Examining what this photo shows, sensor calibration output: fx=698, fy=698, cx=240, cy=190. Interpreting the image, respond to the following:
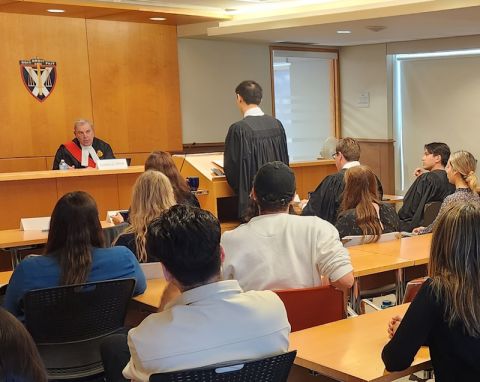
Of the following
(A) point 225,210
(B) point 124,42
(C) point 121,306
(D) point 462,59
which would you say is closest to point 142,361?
(C) point 121,306

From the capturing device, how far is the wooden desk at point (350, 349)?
2184mm

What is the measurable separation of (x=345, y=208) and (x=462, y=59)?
Result: 560cm

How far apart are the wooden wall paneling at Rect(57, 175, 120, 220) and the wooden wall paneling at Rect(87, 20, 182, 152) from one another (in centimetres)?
221

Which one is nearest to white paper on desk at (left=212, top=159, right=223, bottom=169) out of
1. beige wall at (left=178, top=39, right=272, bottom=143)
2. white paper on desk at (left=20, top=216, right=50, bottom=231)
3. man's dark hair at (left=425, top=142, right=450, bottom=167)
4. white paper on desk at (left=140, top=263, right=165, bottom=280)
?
white paper on desk at (left=20, top=216, right=50, bottom=231)

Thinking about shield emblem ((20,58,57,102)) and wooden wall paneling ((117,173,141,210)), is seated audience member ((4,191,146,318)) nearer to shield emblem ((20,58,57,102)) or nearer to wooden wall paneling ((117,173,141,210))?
wooden wall paneling ((117,173,141,210))

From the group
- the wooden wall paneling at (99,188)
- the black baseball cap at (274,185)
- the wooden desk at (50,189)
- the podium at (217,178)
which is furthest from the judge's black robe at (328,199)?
the black baseball cap at (274,185)

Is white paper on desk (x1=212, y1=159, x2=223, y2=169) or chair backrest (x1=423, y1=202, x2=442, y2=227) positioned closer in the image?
chair backrest (x1=423, y1=202, x2=442, y2=227)

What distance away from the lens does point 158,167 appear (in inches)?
191

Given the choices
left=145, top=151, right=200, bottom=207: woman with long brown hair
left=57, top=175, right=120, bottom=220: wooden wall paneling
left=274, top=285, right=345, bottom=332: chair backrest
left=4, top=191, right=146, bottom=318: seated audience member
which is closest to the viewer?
left=274, top=285, right=345, bottom=332: chair backrest

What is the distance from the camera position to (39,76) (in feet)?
25.3

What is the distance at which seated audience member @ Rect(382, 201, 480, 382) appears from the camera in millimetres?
2068

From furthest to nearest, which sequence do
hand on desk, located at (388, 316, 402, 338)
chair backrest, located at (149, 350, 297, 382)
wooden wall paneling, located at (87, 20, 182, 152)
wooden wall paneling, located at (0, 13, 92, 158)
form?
wooden wall paneling, located at (87, 20, 182, 152), wooden wall paneling, located at (0, 13, 92, 158), hand on desk, located at (388, 316, 402, 338), chair backrest, located at (149, 350, 297, 382)

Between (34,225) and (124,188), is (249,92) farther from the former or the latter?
(34,225)

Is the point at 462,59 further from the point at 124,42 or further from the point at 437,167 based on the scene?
the point at 124,42
